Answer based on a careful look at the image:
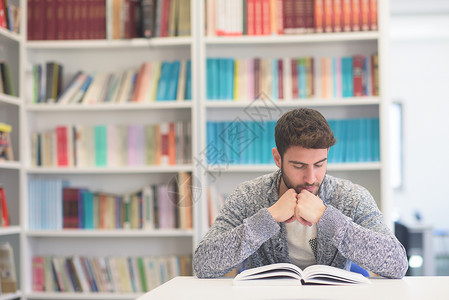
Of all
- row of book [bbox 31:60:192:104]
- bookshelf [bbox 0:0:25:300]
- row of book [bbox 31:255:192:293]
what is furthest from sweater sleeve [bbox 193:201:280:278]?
bookshelf [bbox 0:0:25:300]

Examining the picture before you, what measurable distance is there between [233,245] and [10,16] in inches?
85.5

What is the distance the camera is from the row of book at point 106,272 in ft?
10.8

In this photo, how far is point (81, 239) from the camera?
345 cm

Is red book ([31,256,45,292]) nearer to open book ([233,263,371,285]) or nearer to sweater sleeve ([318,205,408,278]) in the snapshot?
open book ([233,263,371,285])

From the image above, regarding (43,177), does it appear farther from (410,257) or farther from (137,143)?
(410,257)

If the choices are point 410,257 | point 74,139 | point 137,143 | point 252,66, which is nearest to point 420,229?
point 410,257

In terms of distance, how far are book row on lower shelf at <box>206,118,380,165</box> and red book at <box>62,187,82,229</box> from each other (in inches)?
31.8

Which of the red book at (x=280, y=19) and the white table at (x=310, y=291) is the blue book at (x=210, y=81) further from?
the white table at (x=310, y=291)

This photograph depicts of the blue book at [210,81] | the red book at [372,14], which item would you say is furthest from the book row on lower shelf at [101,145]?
the red book at [372,14]

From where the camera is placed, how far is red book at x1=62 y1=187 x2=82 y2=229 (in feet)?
10.9

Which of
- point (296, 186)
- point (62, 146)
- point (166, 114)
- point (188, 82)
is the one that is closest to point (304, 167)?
point (296, 186)

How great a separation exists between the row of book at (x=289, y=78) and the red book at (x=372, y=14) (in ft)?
0.57

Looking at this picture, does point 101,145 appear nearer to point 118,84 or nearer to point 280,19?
point 118,84

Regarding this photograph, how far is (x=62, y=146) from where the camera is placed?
337 cm
